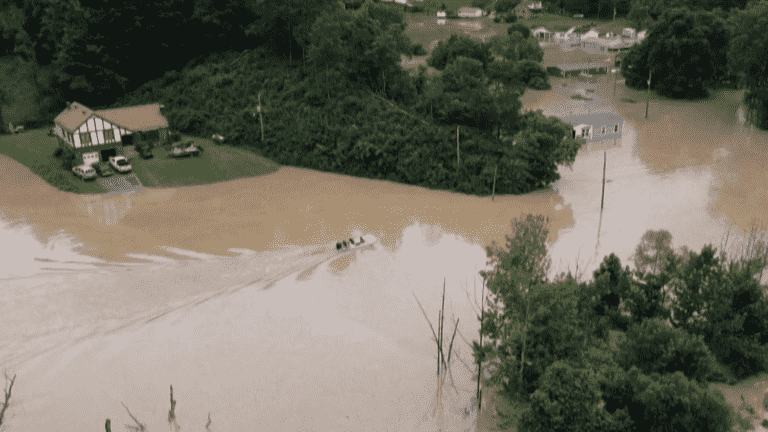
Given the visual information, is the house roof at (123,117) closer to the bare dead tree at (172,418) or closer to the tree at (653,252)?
the bare dead tree at (172,418)

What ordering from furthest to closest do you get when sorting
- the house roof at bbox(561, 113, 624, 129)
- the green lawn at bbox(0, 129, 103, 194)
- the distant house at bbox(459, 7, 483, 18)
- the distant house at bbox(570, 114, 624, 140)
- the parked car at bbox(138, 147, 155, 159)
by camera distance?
the distant house at bbox(459, 7, 483, 18), the house roof at bbox(561, 113, 624, 129), the distant house at bbox(570, 114, 624, 140), the parked car at bbox(138, 147, 155, 159), the green lawn at bbox(0, 129, 103, 194)

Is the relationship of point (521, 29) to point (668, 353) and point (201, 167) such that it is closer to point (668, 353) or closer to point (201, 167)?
point (201, 167)

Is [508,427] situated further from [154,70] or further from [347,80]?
[154,70]

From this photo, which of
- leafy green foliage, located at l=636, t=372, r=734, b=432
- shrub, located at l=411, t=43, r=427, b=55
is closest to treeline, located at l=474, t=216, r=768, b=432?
leafy green foliage, located at l=636, t=372, r=734, b=432

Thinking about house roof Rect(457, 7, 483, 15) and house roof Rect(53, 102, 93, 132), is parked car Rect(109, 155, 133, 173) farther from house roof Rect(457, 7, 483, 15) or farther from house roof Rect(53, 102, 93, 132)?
house roof Rect(457, 7, 483, 15)

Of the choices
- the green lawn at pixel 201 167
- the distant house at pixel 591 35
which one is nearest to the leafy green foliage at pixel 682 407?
the green lawn at pixel 201 167

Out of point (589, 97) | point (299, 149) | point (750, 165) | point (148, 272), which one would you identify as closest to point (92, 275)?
point (148, 272)
